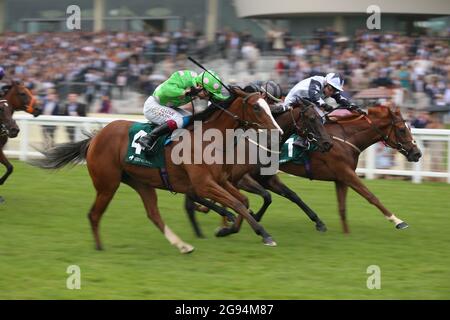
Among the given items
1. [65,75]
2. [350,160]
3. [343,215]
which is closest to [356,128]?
[350,160]

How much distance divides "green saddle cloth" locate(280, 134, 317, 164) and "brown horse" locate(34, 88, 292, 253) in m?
1.13

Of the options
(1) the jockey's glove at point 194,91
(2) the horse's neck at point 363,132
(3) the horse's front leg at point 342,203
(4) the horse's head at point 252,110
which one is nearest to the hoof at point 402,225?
(3) the horse's front leg at point 342,203

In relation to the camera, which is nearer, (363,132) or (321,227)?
(321,227)

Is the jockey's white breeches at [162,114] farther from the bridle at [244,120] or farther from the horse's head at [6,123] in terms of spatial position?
the horse's head at [6,123]

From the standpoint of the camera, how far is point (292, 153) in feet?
26.8

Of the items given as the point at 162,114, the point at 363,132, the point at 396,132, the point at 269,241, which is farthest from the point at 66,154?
the point at 396,132

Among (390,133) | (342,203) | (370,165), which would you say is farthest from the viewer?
(370,165)

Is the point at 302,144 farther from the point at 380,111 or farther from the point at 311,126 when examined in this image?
the point at 380,111

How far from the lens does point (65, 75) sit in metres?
19.3

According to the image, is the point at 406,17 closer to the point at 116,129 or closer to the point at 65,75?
the point at 65,75

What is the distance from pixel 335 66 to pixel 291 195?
9219 millimetres

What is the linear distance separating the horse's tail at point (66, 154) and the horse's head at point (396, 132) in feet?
9.91

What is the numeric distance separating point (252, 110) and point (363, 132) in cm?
188

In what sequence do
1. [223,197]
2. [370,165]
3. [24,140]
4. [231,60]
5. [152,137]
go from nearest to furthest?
1. [223,197]
2. [152,137]
3. [370,165]
4. [24,140]
5. [231,60]
